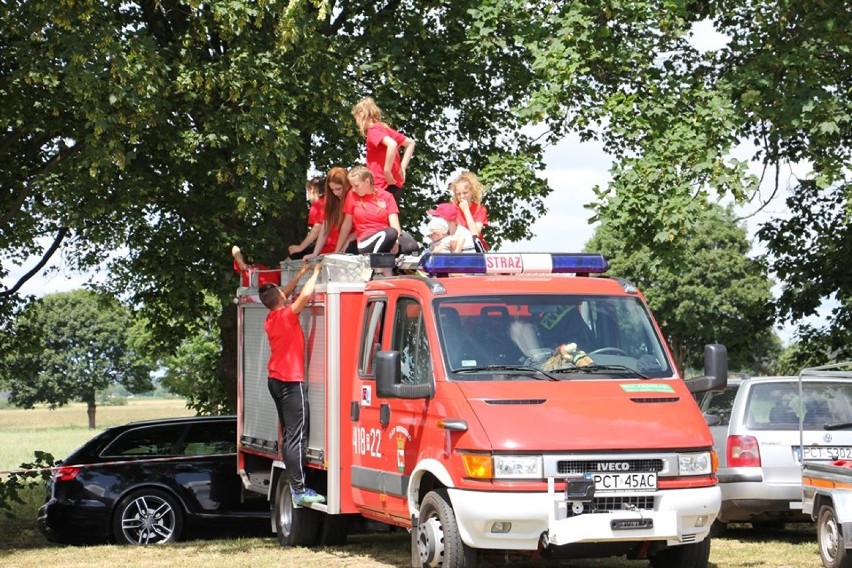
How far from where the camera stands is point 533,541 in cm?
958

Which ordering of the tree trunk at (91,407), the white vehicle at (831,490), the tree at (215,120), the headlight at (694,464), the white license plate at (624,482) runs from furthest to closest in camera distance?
the tree trunk at (91,407), the tree at (215,120), the white vehicle at (831,490), the headlight at (694,464), the white license plate at (624,482)

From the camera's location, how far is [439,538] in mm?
10039

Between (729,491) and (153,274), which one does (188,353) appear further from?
(729,491)

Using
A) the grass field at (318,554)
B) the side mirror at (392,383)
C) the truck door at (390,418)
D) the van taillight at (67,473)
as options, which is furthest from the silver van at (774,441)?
the van taillight at (67,473)

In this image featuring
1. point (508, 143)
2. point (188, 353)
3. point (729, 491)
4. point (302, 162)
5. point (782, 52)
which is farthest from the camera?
point (188, 353)

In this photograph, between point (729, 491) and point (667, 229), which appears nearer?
point (729, 491)

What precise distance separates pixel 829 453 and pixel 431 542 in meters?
4.73

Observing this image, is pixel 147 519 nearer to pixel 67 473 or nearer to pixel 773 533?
pixel 67 473

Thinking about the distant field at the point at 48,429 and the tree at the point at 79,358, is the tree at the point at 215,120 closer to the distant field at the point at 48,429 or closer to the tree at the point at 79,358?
the distant field at the point at 48,429

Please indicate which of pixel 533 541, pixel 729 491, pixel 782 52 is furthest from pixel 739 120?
pixel 533 541

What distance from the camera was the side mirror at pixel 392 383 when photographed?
10172 millimetres

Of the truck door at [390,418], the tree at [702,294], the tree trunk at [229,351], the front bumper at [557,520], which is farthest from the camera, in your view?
the tree at [702,294]

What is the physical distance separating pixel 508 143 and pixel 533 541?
57.8ft

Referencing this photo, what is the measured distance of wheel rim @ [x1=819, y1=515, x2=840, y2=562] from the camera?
11341 millimetres
